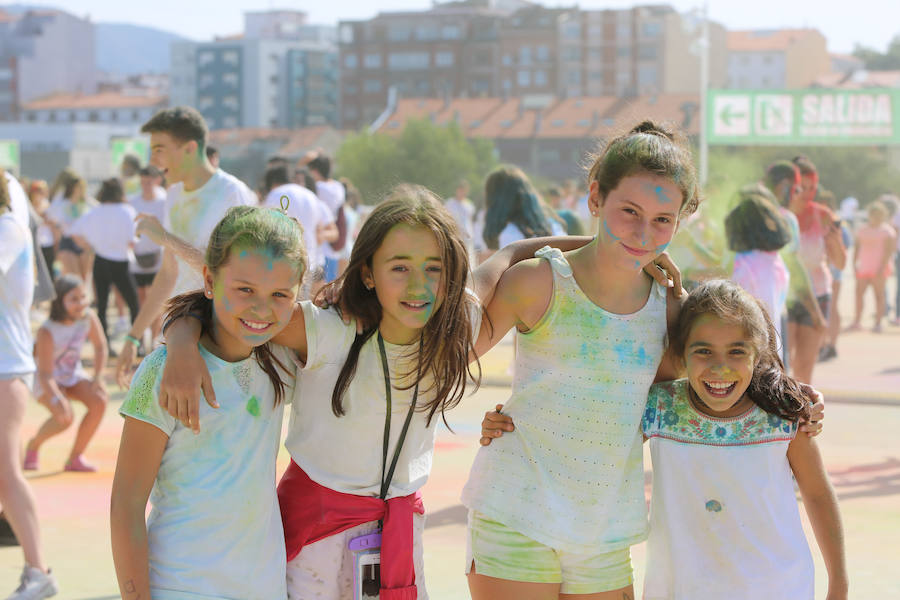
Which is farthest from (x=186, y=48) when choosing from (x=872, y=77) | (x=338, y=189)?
(x=338, y=189)

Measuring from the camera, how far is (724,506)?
2.86m

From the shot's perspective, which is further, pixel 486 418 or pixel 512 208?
pixel 512 208

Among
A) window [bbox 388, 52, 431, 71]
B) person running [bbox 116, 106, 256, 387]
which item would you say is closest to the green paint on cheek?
person running [bbox 116, 106, 256, 387]

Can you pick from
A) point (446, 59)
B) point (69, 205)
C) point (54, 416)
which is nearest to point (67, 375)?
point (54, 416)

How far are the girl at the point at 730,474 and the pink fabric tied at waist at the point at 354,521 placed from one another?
677 mm

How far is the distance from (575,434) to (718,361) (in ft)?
1.40

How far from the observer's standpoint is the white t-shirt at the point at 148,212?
11141 millimetres

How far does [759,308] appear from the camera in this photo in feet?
9.87

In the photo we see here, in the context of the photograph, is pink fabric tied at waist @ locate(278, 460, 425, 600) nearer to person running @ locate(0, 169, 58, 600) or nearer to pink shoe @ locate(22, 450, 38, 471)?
person running @ locate(0, 169, 58, 600)

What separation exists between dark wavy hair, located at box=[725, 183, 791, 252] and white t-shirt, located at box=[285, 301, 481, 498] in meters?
3.57

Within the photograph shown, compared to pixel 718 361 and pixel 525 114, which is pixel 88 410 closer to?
pixel 718 361

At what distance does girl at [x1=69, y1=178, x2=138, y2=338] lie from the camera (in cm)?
1123

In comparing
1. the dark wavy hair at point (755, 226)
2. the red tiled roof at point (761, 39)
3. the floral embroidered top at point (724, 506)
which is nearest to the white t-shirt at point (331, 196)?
the dark wavy hair at point (755, 226)

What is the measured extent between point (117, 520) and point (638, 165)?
146 cm
